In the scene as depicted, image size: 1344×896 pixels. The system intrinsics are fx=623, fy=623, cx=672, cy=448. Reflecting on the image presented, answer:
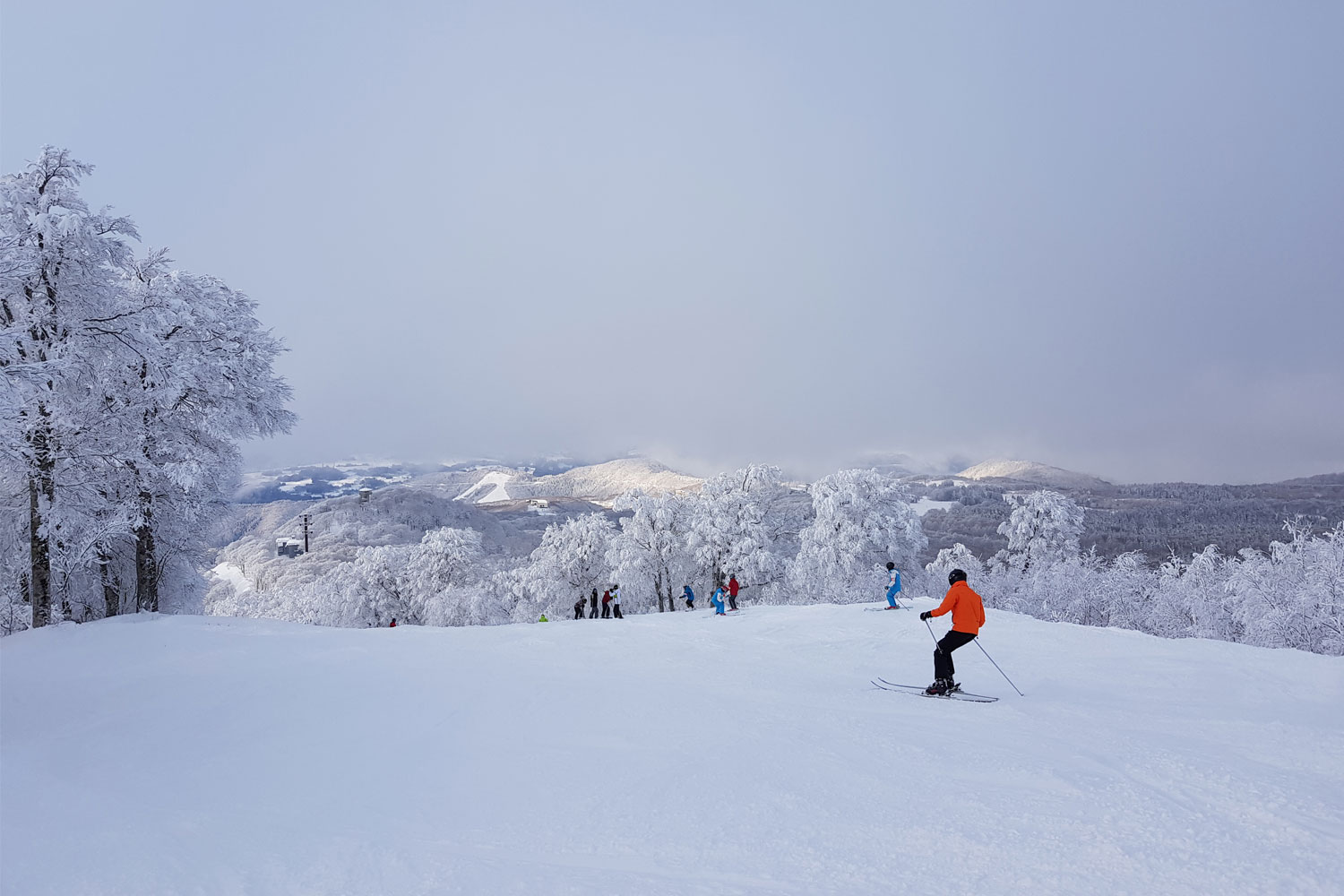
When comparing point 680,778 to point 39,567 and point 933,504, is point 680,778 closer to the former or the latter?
point 39,567

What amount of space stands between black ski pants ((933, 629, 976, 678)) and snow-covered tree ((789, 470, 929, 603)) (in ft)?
99.2

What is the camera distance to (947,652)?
9.19 metres

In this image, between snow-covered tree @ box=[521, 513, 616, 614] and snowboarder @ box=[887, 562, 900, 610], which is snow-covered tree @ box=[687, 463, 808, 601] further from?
snowboarder @ box=[887, 562, 900, 610]

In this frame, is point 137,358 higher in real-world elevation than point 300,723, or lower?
higher

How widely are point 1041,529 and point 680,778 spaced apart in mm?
49831

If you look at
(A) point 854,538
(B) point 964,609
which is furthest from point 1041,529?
(B) point 964,609

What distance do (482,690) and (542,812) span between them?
5.18m

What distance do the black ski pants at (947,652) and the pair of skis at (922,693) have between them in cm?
27

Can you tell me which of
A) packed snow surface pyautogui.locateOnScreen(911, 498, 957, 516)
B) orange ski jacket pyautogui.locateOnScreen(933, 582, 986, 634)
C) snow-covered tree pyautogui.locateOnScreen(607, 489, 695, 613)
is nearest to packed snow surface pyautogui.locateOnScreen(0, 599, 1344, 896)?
orange ski jacket pyautogui.locateOnScreen(933, 582, 986, 634)

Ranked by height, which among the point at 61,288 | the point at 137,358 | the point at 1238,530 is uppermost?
the point at 61,288

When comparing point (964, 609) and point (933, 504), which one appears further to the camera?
point (933, 504)

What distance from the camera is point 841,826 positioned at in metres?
4.89

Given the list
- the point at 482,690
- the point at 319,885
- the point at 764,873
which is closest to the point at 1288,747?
the point at 764,873

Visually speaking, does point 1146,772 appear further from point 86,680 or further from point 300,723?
point 86,680
